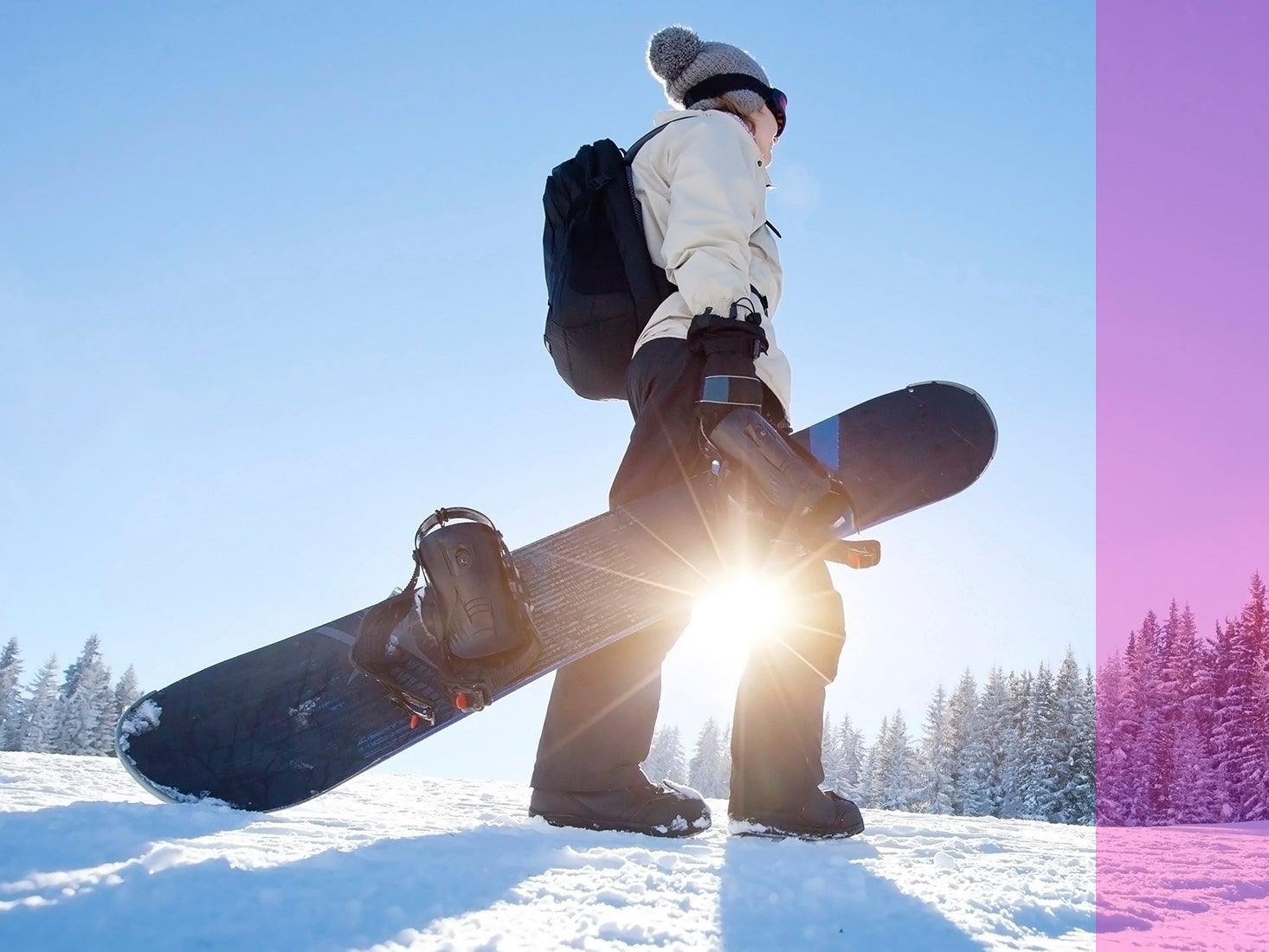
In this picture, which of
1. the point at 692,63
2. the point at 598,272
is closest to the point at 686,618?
the point at 598,272

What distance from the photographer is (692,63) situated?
12.1 feet

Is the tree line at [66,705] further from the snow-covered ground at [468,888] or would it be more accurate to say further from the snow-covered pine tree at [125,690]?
the snow-covered ground at [468,888]

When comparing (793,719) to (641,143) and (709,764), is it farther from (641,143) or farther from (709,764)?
(709,764)

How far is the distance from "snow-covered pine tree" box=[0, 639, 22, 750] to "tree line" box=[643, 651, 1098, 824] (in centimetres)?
2946

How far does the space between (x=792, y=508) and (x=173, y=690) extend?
2180 millimetres

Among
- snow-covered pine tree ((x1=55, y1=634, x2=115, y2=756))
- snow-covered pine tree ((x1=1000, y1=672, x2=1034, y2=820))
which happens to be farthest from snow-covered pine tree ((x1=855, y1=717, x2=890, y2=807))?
snow-covered pine tree ((x1=55, y1=634, x2=115, y2=756))

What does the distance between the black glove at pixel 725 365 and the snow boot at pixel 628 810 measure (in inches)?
49.0

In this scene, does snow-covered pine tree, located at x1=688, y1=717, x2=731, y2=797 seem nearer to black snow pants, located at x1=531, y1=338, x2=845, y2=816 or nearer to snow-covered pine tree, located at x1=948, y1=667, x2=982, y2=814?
snow-covered pine tree, located at x1=948, y1=667, x2=982, y2=814

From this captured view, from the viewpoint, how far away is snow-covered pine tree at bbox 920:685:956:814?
3086cm

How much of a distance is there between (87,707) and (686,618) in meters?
42.5

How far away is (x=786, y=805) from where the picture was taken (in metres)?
2.61

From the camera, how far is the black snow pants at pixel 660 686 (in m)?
2.67

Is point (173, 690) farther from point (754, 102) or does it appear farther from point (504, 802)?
point (754, 102)

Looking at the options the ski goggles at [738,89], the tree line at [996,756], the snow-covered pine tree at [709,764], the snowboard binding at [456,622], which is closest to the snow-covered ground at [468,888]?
the snowboard binding at [456,622]
